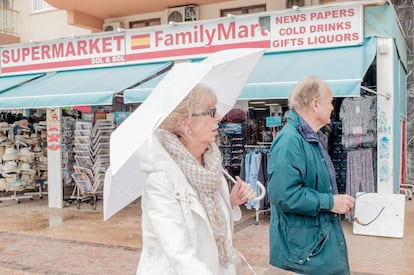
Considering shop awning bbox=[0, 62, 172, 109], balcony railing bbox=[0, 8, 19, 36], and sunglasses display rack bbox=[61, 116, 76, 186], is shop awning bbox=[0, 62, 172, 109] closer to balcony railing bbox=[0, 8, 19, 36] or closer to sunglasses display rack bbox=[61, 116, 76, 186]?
sunglasses display rack bbox=[61, 116, 76, 186]

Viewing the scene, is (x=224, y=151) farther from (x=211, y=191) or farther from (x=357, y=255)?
(x=211, y=191)

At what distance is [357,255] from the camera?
6312 mm

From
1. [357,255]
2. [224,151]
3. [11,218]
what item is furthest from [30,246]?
[357,255]

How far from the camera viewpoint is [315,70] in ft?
24.8

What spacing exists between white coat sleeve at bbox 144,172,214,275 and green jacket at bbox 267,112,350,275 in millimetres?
842

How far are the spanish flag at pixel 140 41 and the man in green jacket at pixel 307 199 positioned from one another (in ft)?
24.2

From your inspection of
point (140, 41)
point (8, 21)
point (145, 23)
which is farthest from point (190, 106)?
point (8, 21)

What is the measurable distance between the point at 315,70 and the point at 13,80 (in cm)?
722

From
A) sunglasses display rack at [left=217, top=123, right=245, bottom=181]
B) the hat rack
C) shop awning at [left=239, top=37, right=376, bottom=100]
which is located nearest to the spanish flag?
sunglasses display rack at [left=217, top=123, right=245, bottom=181]

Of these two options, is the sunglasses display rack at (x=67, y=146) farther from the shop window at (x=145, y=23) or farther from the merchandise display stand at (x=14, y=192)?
the shop window at (x=145, y=23)

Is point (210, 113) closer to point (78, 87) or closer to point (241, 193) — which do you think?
point (241, 193)

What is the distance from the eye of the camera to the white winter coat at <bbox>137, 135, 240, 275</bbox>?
1.87 meters

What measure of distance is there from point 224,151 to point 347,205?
677 centimetres

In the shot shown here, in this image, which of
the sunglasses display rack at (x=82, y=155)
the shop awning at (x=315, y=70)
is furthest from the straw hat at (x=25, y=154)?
the shop awning at (x=315, y=70)
